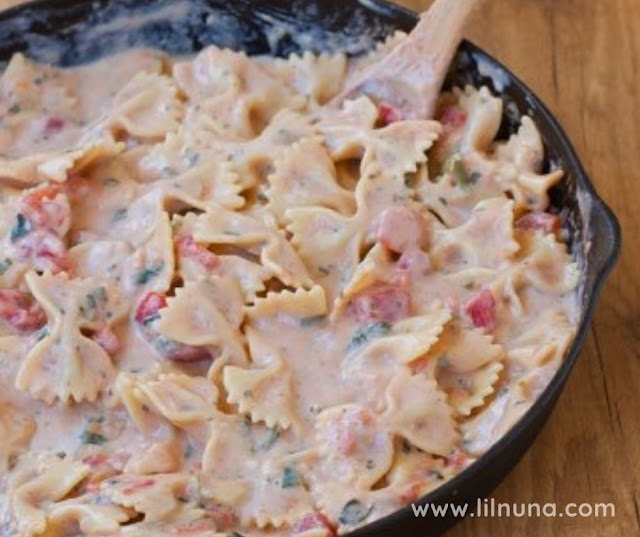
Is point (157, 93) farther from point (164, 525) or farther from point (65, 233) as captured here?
point (164, 525)

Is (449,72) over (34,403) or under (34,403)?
over

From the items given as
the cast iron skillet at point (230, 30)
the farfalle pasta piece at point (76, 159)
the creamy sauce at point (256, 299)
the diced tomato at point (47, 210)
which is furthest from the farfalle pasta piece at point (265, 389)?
the cast iron skillet at point (230, 30)

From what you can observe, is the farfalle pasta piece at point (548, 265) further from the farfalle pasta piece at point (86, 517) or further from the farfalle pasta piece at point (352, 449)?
the farfalle pasta piece at point (86, 517)

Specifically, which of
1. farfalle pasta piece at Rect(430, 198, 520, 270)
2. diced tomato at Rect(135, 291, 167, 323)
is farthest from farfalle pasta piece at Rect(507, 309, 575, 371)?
diced tomato at Rect(135, 291, 167, 323)

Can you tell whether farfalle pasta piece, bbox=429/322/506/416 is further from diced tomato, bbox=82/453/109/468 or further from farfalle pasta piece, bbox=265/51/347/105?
farfalle pasta piece, bbox=265/51/347/105

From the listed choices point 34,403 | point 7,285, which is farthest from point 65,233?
point 34,403

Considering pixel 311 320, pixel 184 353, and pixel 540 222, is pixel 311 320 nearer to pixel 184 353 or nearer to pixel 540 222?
pixel 184 353

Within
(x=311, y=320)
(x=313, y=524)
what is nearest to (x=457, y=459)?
(x=313, y=524)
